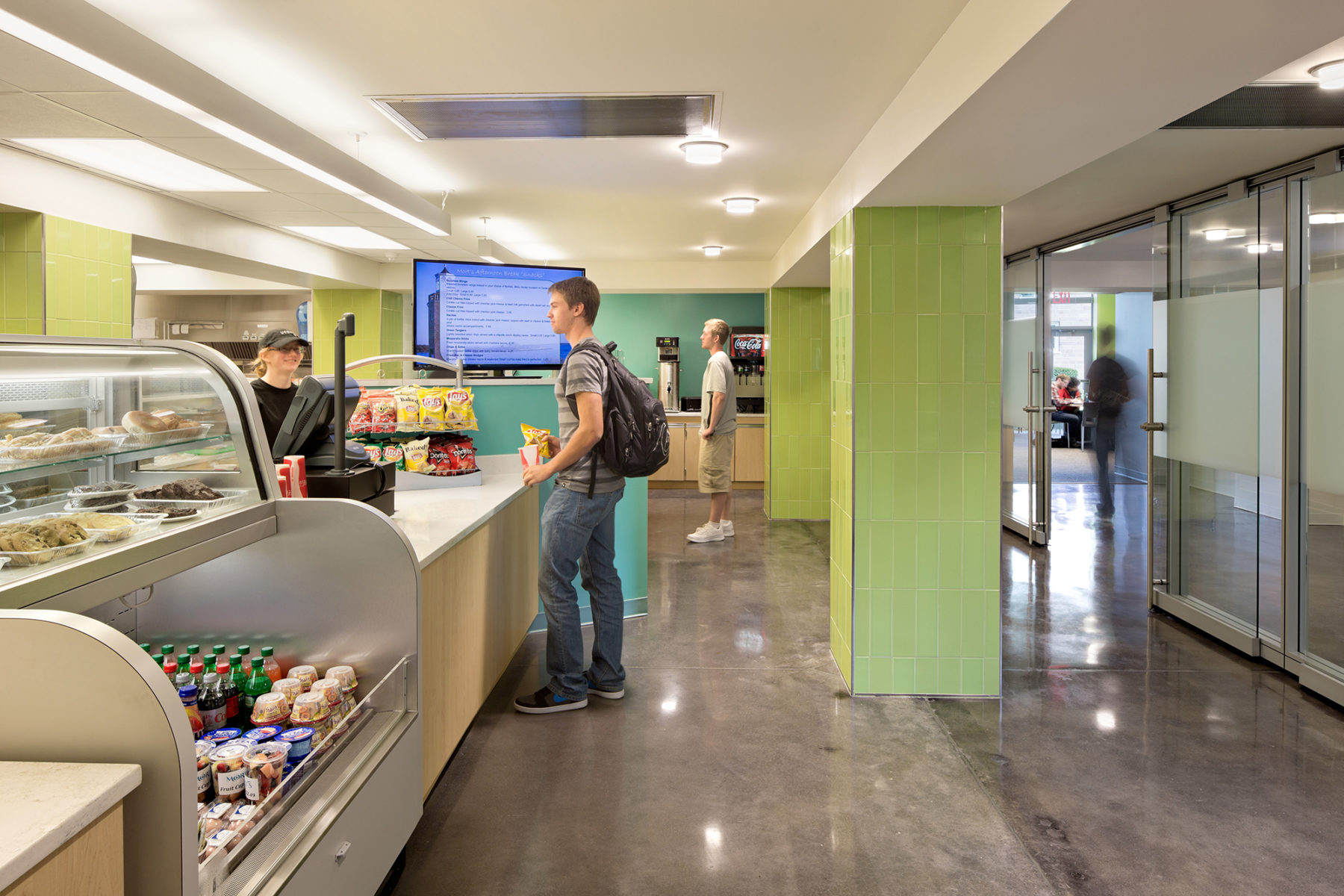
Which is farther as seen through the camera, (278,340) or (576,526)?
(278,340)

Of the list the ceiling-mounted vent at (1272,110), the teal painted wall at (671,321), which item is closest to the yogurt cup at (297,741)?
the ceiling-mounted vent at (1272,110)

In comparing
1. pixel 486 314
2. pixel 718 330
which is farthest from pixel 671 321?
pixel 486 314

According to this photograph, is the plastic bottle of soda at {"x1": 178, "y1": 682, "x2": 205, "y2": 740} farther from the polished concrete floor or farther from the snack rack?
the polished concrete floor

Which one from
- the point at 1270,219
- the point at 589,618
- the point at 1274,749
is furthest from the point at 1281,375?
the point at 589,618

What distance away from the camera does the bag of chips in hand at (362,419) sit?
3500mm

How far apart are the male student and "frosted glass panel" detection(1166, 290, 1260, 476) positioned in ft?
10.2

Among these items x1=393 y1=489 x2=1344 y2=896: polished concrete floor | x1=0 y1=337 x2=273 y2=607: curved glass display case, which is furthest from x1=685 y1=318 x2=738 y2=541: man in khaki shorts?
x1=0 y1=337 x2=273 y2=607: curved glass display case

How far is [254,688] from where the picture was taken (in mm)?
1906

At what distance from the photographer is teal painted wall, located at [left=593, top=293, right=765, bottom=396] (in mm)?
11000

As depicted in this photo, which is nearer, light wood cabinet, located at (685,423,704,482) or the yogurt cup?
the yogurt cup

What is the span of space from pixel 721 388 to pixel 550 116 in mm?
3406

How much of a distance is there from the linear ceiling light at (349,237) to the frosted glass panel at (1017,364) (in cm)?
490

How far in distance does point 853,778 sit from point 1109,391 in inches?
194

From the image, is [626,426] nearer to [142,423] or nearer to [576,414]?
[576,414]
